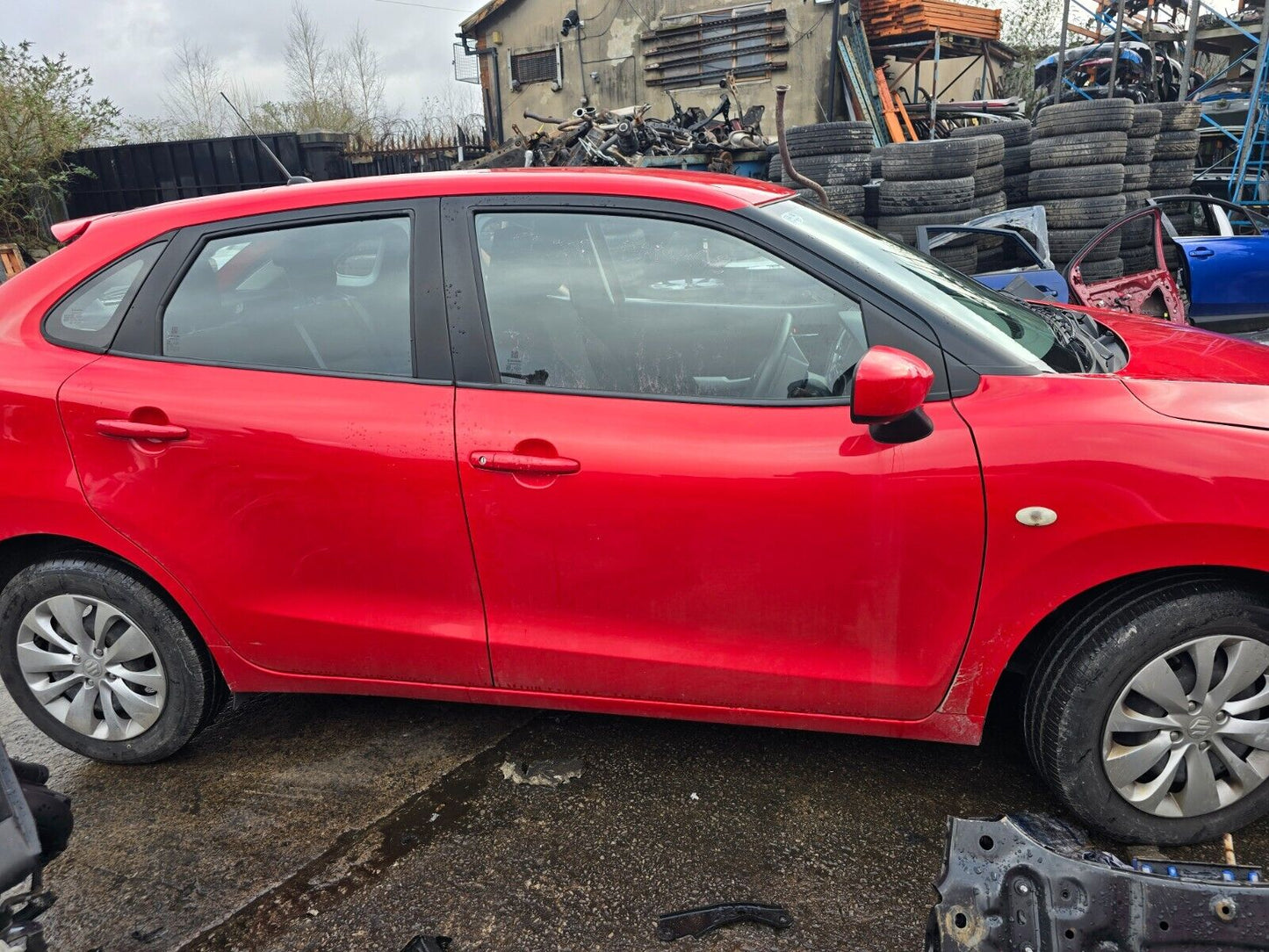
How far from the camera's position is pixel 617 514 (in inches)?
90.0

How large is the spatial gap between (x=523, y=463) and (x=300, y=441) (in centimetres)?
62

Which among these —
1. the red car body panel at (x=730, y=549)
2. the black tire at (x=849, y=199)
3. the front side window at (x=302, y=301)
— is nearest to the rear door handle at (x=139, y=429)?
the front side window at (x=302, y=301)

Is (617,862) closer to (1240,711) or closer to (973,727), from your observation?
(973,727)

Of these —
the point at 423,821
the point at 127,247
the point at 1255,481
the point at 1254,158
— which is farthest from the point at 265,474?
the point at 1254,158

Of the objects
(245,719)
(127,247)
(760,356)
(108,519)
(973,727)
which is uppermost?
(127,247)

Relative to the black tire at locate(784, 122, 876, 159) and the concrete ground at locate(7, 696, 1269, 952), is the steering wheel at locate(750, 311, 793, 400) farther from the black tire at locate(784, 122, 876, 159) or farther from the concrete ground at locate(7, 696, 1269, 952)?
the black tire at locate(784, 122, 876, 159)

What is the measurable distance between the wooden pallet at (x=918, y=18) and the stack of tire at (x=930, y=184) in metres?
12.2

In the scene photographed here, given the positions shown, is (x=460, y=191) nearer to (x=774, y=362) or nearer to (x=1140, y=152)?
(x=774, y=362)

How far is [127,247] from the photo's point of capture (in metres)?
2.70

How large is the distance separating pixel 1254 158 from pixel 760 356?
14.6m

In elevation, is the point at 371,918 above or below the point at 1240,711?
below

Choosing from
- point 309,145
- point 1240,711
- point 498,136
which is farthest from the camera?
point 498,136

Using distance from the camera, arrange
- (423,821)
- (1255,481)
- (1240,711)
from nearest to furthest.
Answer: (1255,481), (1240,711), (423,821)

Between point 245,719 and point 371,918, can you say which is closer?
point 371,918
